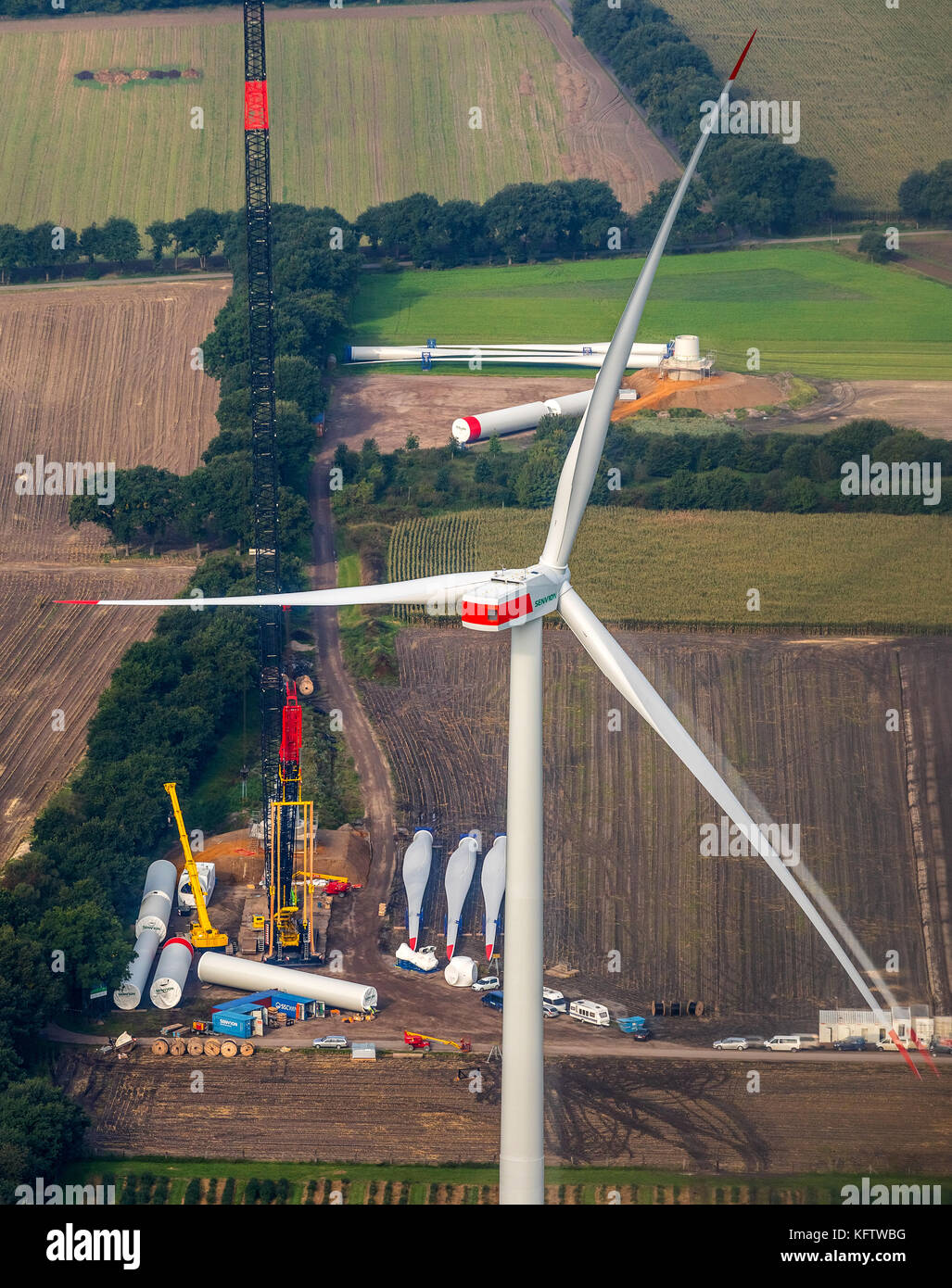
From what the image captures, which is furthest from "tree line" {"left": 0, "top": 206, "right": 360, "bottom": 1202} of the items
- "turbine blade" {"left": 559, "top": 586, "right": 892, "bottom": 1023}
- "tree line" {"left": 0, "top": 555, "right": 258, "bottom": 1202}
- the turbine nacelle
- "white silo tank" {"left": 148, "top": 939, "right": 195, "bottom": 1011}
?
"turbine blade" {"left": 559, "top": 586, "right": 892, "bottom": 1023}

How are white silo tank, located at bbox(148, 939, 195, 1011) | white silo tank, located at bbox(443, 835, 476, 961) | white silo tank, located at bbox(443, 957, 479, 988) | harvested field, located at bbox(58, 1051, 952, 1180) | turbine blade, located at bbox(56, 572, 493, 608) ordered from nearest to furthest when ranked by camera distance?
turbine blade, located at bbox(56, 572, 493, 608) < harvested field, located at bbox(58, 1051, 952, 1180) < white silo tank, located at bbox(148, 939, 195, 1011) < white silo tank, located at bbox(443, 957, 479, 988) < white silo tank, located at bbox(443, 835, 476, 961)

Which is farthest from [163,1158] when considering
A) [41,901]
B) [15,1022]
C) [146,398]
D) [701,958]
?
[146,398]

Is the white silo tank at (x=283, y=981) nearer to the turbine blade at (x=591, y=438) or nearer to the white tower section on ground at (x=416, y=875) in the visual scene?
the white tower section on ground at (x=416, y=875)

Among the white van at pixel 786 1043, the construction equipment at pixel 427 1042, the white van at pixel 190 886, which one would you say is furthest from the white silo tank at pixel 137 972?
the white van at pixel 786 1043

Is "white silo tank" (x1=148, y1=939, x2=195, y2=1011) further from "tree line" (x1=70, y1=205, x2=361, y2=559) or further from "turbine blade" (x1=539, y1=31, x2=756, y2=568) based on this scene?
"tree line" (x1=70, y1=205, x2=361, y2=559)

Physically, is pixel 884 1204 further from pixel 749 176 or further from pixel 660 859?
pixel 749 176

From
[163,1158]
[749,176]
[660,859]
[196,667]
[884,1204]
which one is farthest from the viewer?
[749,176]

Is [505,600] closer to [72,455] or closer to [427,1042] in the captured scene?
[427,1042]
